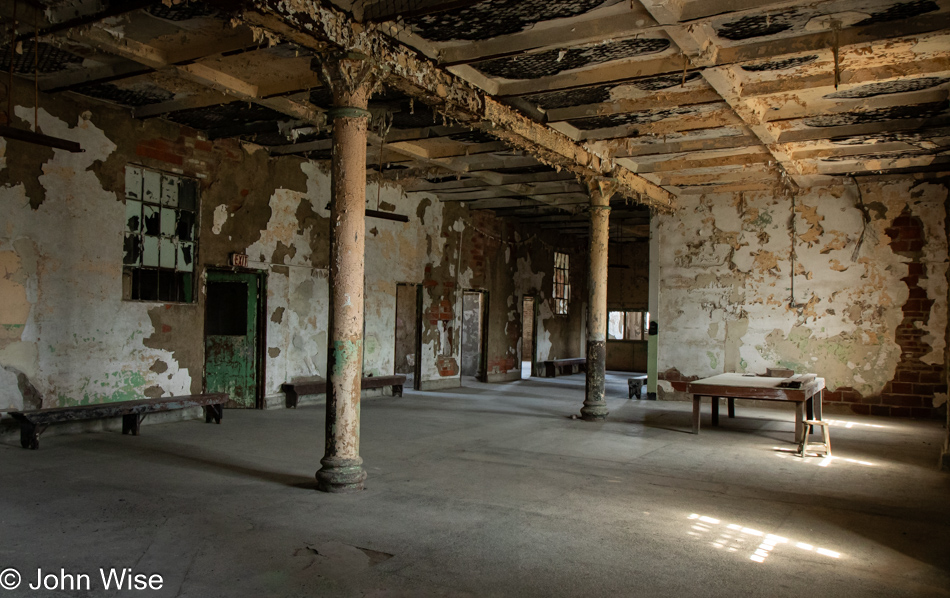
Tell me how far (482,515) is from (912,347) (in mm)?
8326

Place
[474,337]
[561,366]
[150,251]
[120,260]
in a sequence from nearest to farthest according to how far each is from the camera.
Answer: [120,260] < [150,251] < [561,366] < [474,337]

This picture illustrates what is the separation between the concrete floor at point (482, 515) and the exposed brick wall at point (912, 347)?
8.16 feet

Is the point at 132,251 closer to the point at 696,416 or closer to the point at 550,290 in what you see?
the point at 696,416

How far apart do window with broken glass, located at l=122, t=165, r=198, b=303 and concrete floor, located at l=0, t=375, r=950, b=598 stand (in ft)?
5.47

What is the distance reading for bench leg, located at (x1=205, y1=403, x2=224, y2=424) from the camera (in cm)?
793

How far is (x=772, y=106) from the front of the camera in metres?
7.06

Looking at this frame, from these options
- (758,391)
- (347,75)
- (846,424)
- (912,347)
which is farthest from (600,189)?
(912,347)

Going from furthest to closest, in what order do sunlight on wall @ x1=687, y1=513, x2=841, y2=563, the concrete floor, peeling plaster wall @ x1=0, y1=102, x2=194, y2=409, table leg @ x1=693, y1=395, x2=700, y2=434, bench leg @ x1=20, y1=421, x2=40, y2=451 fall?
1. table leg @ x1=693, y1=395, x2=700, y2=434
2. peeling plaster wall @ x1=0, y1=102, x2=194, y2=409
3. bench leg @ x1=20, y1=421, x2=40, y2=451
4. sunlight on wall @ x1=687, y1=513, x2=841, y2=563
5. the concrete floor

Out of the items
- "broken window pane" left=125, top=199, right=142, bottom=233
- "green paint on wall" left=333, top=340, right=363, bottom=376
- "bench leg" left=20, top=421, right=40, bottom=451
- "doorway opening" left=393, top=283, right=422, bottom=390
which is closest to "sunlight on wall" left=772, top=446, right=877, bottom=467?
"green paint on wall" left=333, top=340, right=363, bottom=376

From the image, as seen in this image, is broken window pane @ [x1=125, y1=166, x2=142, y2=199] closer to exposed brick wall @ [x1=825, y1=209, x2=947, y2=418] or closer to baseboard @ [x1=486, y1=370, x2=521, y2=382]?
baseboard @ [x1=486, y1=370, x2=521, y2=382]

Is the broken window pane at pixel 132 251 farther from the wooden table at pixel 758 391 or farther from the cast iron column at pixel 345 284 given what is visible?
the wooden table at pixel 758 391

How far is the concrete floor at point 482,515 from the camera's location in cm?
340

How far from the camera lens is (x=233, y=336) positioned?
9023 millimetres

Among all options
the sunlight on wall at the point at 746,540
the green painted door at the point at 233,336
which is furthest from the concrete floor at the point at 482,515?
the green painted door at the point at 233,336
